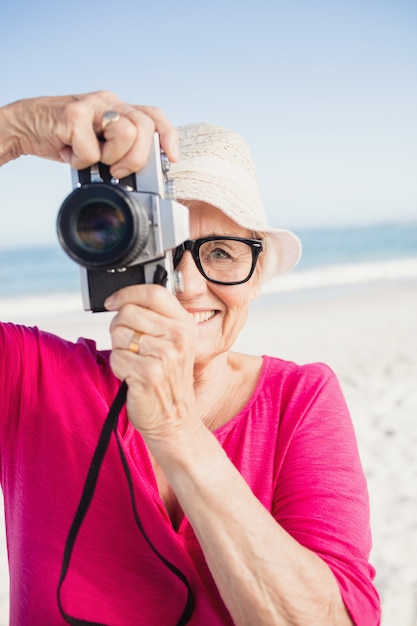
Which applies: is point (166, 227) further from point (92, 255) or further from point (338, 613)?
point (338, 613)

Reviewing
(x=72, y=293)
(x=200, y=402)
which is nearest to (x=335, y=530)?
(x=200, y=402)

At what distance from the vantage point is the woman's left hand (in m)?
1.02

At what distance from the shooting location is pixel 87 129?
3.56ft

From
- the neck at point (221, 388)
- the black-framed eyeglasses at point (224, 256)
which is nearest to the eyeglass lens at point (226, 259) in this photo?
the black-framed eyeglasses at point (224, 256)

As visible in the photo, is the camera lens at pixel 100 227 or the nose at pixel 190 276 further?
the nose at pixel 190 276

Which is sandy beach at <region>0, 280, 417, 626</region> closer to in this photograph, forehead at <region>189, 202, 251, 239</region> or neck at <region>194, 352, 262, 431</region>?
neck at <region>194, 352, 262, 431</region>

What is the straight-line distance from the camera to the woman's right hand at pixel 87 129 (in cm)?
107

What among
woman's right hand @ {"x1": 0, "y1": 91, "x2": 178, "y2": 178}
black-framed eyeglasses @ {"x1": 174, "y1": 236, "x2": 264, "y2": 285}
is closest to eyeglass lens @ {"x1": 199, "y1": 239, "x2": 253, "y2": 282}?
black-framed eyeglasses @ {"x1": 174, "y1": 236, "x2": 264, "y2": 285}

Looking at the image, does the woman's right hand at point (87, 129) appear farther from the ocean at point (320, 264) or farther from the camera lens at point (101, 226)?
the ocean at point (320, 264)

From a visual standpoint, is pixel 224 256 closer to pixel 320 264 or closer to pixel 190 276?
pixel 190 276

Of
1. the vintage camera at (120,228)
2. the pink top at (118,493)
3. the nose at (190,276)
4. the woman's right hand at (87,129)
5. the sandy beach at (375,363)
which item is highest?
the woman's right hand at (87,129)

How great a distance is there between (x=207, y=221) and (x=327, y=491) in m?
0.61

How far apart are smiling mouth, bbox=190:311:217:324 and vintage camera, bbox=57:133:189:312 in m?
0.34

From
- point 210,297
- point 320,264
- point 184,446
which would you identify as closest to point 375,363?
point 210,297
